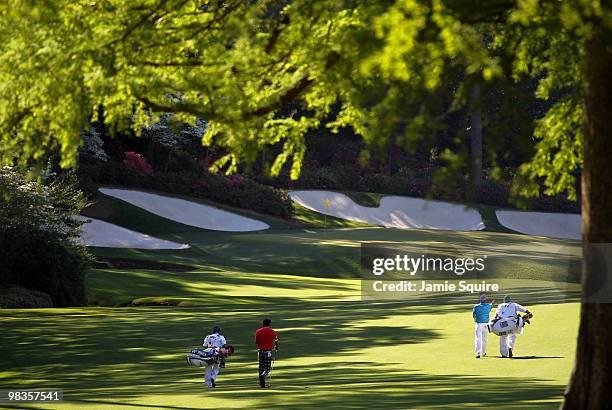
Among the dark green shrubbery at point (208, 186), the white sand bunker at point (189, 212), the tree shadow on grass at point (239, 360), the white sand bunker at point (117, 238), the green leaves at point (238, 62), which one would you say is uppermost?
the dark green shrubbery at point (208, 186)

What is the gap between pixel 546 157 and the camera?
13625 millimetres

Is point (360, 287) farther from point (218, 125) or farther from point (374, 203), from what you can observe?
point (218, 125)

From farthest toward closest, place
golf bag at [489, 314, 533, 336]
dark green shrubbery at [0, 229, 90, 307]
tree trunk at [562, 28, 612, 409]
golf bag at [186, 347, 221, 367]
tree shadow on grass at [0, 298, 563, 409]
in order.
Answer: dark green shrubbery at [0, 229, 90, 307] < golf bag at [489, 314, 533, 336] < golf bag at [186, 347, 221, 367] < tree shadow on grass at [0, 298, 563, 409] < tree trunk at [562, 28, 612, 409]

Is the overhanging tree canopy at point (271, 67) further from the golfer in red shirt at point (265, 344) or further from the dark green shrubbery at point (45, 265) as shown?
the dark green shrubbery at point (45, 265)

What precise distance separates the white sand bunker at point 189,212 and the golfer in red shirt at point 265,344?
124 ft

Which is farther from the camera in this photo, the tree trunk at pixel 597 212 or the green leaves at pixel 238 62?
the tree trunk at pixel 597 212

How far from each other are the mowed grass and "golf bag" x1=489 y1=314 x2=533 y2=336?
650 mm

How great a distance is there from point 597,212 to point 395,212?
187ft

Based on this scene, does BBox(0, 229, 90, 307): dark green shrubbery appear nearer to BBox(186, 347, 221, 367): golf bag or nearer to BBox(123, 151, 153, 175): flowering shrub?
BBox(186, 347, 221, 367): golf bag

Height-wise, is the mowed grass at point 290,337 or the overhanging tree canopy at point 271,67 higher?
the overhanging tree canopy at point 271,67

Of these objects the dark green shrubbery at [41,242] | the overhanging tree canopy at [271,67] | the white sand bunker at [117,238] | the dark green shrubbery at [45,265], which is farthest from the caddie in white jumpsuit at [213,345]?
the white sand bunker at [117,238]

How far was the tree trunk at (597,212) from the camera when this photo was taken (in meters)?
12.0

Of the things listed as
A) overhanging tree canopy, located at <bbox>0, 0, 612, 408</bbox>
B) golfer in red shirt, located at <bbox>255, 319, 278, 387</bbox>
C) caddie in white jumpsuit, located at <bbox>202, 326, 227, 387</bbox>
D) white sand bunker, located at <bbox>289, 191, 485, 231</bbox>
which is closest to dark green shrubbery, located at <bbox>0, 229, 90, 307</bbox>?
caddie in white jumpsuit, located at <bbox>202, 326, 227, 387</bbox>

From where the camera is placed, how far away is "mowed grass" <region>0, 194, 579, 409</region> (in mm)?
19062
